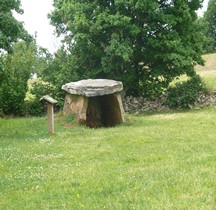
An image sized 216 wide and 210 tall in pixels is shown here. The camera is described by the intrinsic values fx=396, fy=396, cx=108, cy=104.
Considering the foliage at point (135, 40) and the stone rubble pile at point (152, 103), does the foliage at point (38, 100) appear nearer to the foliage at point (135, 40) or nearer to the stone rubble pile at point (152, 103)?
the foliage at point (135, 40)

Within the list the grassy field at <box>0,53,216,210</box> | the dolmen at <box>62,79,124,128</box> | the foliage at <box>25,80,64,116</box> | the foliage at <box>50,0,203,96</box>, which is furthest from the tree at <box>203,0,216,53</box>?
the grassy field at <box>0,53,216,210</box>

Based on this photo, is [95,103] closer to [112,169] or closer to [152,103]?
[152,103]

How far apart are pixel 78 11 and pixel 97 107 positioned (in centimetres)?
690

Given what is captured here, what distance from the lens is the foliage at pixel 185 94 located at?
2570cm

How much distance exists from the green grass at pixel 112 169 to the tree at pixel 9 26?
4069 mm

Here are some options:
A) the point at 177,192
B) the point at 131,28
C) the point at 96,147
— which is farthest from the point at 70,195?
the point at 131,28

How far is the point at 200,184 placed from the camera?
26.3ft

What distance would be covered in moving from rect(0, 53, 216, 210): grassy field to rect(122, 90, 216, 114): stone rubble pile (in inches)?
328

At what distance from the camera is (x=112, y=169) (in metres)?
10.1

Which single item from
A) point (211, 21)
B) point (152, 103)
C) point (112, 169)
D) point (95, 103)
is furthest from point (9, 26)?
point (211, 21)

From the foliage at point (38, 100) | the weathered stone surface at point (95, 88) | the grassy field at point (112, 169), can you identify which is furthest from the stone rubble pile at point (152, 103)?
the grassy field at point (112, 169)

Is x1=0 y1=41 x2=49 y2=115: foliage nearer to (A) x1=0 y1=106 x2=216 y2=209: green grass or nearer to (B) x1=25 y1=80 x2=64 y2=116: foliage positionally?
(B) x1=25 y1=80 x2=64 y2=116: foliage

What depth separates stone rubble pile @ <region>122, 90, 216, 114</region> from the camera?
26266 millimetres

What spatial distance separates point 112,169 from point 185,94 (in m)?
16.6
